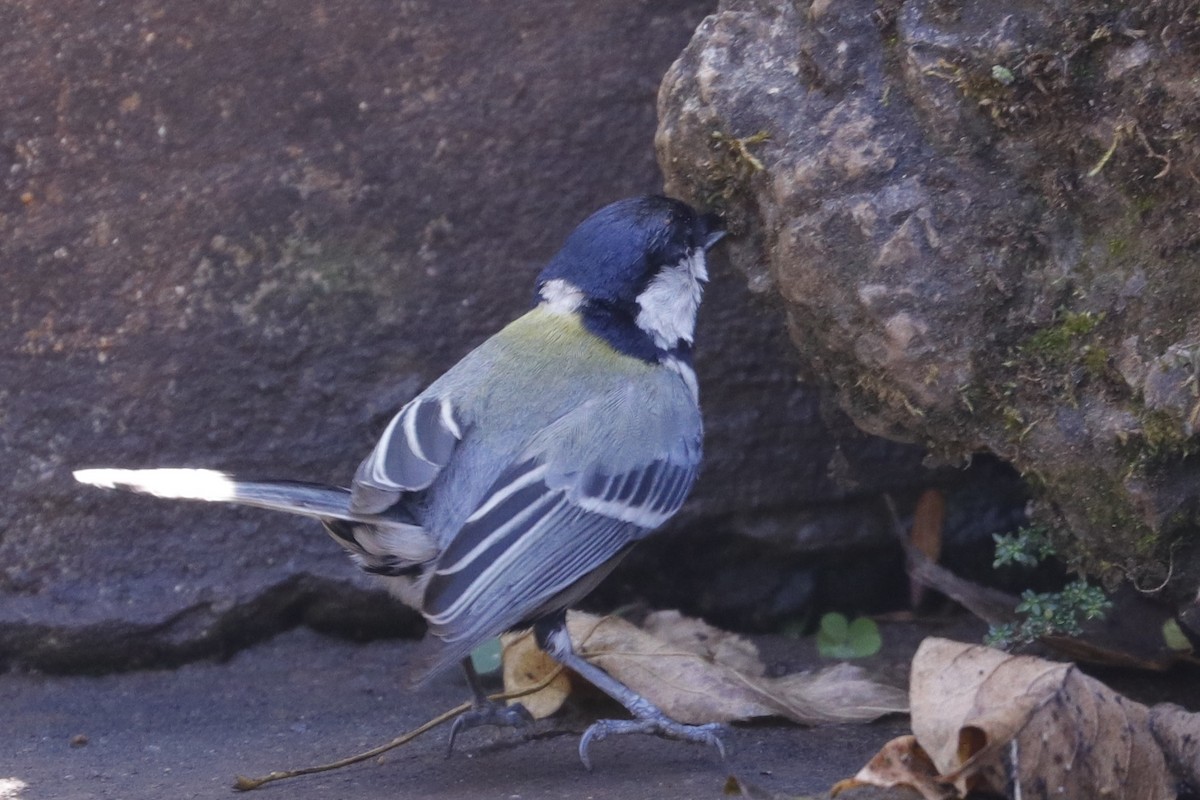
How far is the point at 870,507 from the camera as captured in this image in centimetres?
291

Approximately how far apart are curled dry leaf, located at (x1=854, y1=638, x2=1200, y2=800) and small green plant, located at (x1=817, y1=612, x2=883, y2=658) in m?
0.92

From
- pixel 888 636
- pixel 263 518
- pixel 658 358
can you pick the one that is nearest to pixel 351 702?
pixel 263 518

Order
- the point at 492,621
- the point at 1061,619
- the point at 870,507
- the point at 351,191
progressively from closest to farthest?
the point at 492,621
the point at 1061,619
the point at 351,191
the point at 870,507

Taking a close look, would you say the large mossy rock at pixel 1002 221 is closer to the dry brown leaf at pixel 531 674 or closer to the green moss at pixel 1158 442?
the green moss at pixel 1158 442

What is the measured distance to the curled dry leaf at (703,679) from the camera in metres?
2.34

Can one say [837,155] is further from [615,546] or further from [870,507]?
[870,507]

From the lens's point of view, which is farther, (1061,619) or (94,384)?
(94,384)

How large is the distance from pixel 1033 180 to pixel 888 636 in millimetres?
1172

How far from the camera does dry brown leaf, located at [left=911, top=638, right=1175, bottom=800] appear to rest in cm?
173

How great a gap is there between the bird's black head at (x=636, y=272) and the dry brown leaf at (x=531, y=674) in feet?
2.07

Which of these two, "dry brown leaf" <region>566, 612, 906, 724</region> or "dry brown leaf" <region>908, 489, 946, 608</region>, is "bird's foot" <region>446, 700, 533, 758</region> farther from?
"dry brown leaf" <region>908, 489, 946, 608</region>

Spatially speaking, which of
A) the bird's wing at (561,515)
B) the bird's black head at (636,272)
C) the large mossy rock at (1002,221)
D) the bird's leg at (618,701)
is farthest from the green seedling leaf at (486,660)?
the large mossy rock at (1002,221)

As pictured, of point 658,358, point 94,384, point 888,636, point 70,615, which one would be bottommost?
point 888,636

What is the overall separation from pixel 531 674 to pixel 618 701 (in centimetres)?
28
